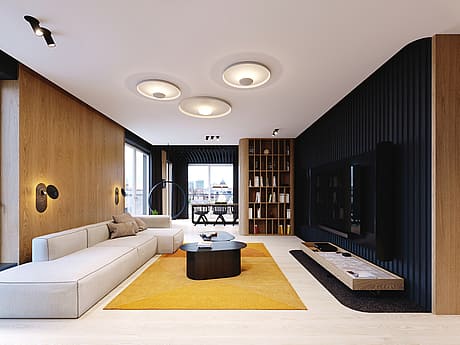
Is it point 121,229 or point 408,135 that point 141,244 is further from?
point 408,135

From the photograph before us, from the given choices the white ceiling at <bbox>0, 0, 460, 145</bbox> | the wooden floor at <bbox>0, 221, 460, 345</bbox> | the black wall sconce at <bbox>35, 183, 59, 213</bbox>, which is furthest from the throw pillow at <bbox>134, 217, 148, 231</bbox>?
the wooden floor at <bbox>0, 221, 460, 345</bbox>

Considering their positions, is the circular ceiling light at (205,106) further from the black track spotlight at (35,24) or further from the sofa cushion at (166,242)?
the sofa cushion at (166,242)

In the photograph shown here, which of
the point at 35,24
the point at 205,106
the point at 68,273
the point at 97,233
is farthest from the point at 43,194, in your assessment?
the point at 205,106

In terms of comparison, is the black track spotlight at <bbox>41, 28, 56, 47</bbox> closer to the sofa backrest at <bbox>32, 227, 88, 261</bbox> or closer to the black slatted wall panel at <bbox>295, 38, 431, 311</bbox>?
the sofa backrest at <bbox>32, 227, 88, 261</bbox>

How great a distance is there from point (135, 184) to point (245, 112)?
15.1ft

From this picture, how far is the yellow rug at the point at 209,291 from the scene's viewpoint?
3.30m

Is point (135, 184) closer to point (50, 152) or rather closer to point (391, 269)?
point (50, 152)

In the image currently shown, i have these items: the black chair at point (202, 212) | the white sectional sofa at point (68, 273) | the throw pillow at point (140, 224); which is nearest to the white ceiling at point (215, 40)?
the white sectional sofa at point (68, 273)

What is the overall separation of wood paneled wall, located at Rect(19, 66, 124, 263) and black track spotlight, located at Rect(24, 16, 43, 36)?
134 centimetres

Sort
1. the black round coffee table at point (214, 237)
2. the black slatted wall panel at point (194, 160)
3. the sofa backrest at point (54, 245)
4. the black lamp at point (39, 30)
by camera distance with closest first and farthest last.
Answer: the black lamp at point (39, 30)
the sofa backrest at point (54, 245)
the black round coffee table at point (214, 237)
the black slatted wall panel at point (194, 160)

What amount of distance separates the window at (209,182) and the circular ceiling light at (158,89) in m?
9.44

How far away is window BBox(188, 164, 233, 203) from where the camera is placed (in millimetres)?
13828

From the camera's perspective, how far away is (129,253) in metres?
4.41

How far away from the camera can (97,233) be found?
5055 mm
